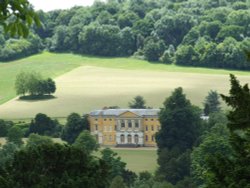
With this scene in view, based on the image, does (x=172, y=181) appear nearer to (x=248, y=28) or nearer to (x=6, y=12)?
(x=6, y=12)

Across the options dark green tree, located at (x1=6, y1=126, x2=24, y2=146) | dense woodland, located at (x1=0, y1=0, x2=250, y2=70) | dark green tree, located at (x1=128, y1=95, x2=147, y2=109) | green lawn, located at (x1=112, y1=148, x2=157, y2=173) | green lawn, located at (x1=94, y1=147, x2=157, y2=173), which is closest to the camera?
green lawn, located at (x1=112, y1=148, x2=157, y2=173)

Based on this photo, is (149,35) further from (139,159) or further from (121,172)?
(121,172)

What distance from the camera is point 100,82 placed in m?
118

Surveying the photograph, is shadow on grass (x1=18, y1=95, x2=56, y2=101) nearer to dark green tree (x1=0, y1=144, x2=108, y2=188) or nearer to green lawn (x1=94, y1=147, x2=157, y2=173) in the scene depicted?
green lawn (x1=94, y1=147, x2=157, y2=173)

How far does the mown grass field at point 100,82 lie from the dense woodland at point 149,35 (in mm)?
3681

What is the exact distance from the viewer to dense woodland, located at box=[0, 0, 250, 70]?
450ft

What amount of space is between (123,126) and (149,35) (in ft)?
226

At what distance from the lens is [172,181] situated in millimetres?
63469

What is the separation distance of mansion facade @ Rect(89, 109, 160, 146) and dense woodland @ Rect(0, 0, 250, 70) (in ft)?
140

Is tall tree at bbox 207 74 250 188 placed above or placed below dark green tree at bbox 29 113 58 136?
above

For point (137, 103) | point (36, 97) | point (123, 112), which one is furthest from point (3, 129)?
point (36, 97)

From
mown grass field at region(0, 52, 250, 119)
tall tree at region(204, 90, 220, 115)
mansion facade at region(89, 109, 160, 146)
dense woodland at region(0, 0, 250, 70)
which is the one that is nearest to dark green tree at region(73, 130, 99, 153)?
mansion facade at region(89, 109, 160, 146)

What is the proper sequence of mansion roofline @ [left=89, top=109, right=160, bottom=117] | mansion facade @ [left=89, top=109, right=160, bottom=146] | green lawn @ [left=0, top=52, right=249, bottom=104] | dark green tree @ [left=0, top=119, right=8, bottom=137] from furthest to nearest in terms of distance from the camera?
1. green lawn @ [left=0, top=52, right=249, bottom=104]
2. mansion roofline @ [left=89, top=109, right=160, bottom=117]
3. mansion facade @ [left=89, top=109, right=160, bottom=146]
4. dark green tree @ [left=0, top=119, right=8, bottom=137]

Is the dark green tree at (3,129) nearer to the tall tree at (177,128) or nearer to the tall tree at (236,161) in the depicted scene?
the tall tree at (177,128)
